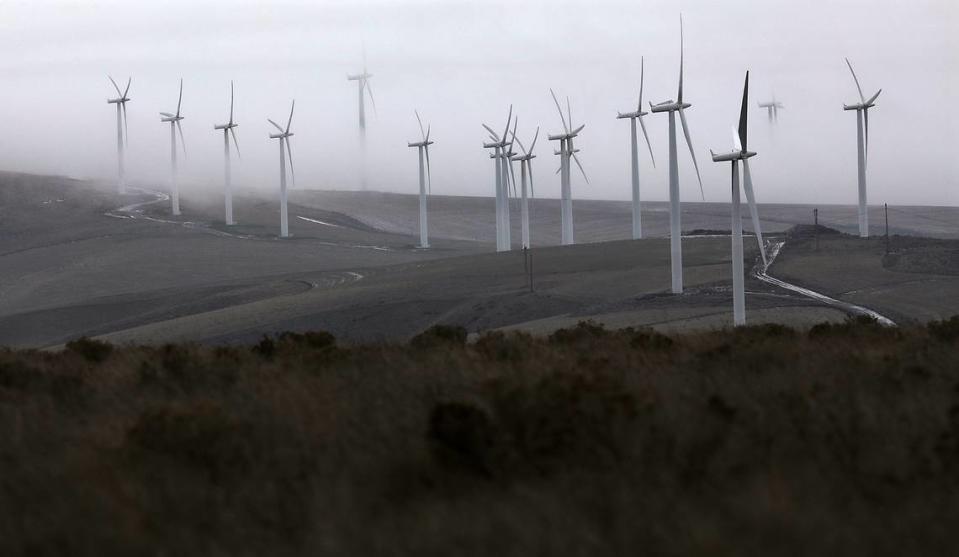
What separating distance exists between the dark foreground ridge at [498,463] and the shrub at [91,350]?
25.4 ft

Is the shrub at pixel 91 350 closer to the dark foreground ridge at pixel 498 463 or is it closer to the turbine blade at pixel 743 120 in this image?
the dark foreground ridge at pixel 498 463

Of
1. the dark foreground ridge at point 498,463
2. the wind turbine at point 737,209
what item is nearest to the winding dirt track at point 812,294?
the wind turbine at point 737,209

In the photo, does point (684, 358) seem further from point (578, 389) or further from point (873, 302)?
point (873, 302)

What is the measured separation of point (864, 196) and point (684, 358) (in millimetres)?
79438

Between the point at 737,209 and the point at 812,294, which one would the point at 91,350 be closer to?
the point at 737,209

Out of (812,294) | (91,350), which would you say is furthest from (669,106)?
(91,350)

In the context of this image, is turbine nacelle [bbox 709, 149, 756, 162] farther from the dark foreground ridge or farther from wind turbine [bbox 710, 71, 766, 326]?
the dark foreground ridge

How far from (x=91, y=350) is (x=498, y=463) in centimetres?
1848

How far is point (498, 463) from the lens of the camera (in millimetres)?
13234

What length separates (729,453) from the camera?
13.0m

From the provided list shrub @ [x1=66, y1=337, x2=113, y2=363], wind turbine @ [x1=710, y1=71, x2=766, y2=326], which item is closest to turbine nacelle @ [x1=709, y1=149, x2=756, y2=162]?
wind turbine @ [x1=710, y1=71, x2=766, y2=326]

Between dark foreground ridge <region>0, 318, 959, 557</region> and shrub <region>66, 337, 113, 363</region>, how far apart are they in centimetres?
773

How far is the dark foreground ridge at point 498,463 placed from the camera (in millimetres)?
10352

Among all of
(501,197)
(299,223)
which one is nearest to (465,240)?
(299,223)
